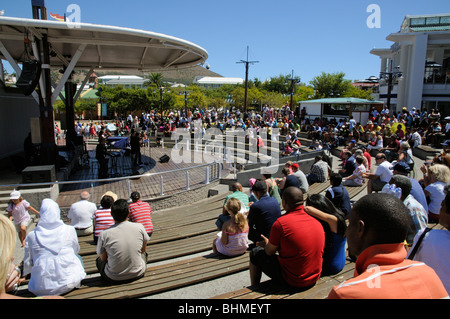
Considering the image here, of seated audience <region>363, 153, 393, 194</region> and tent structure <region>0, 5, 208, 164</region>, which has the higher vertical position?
tent structure <region>0, 5, 208, 164</region>

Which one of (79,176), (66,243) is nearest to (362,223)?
(66,243)

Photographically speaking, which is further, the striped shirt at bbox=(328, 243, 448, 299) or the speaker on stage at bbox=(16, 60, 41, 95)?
the speaker on stage at bbox=(16, 60, 41, 95)

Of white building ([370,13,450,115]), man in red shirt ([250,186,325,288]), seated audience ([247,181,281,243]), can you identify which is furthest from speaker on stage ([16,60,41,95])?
white building ([370,13,450,115])

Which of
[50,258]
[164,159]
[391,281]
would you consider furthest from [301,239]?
[164,159]

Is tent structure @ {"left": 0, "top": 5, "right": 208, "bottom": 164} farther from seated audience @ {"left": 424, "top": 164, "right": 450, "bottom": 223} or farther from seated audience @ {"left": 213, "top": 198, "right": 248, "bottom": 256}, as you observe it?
seated audience @ {"left": 424, "top": 164, "right": 450, "bottom": 223}

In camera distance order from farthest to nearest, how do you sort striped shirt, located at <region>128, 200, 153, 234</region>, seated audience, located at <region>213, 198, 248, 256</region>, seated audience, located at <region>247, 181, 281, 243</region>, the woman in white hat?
the woman in white hat → striped shirt, located at <region>128, 200, 153, 234</region> → seated audience, located at <region>213, 198, 248, 256</region> → seated audience, located at <region>247, 181, 281, 243</region>

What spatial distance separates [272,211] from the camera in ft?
14.8

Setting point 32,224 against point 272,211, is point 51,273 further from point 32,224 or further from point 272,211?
point 32,224

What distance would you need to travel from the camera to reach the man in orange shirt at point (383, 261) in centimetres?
144

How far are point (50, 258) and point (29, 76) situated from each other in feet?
31.6

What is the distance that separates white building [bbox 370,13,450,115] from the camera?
2919 cm

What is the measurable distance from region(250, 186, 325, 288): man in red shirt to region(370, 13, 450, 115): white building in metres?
29.3

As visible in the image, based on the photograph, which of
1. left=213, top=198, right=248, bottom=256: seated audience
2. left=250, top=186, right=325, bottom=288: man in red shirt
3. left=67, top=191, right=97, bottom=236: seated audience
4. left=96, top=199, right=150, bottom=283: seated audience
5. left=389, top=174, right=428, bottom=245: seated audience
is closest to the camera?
left=250, top=186, right=325, bottom=288: man in red shirt

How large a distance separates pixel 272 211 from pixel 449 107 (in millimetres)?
34092
